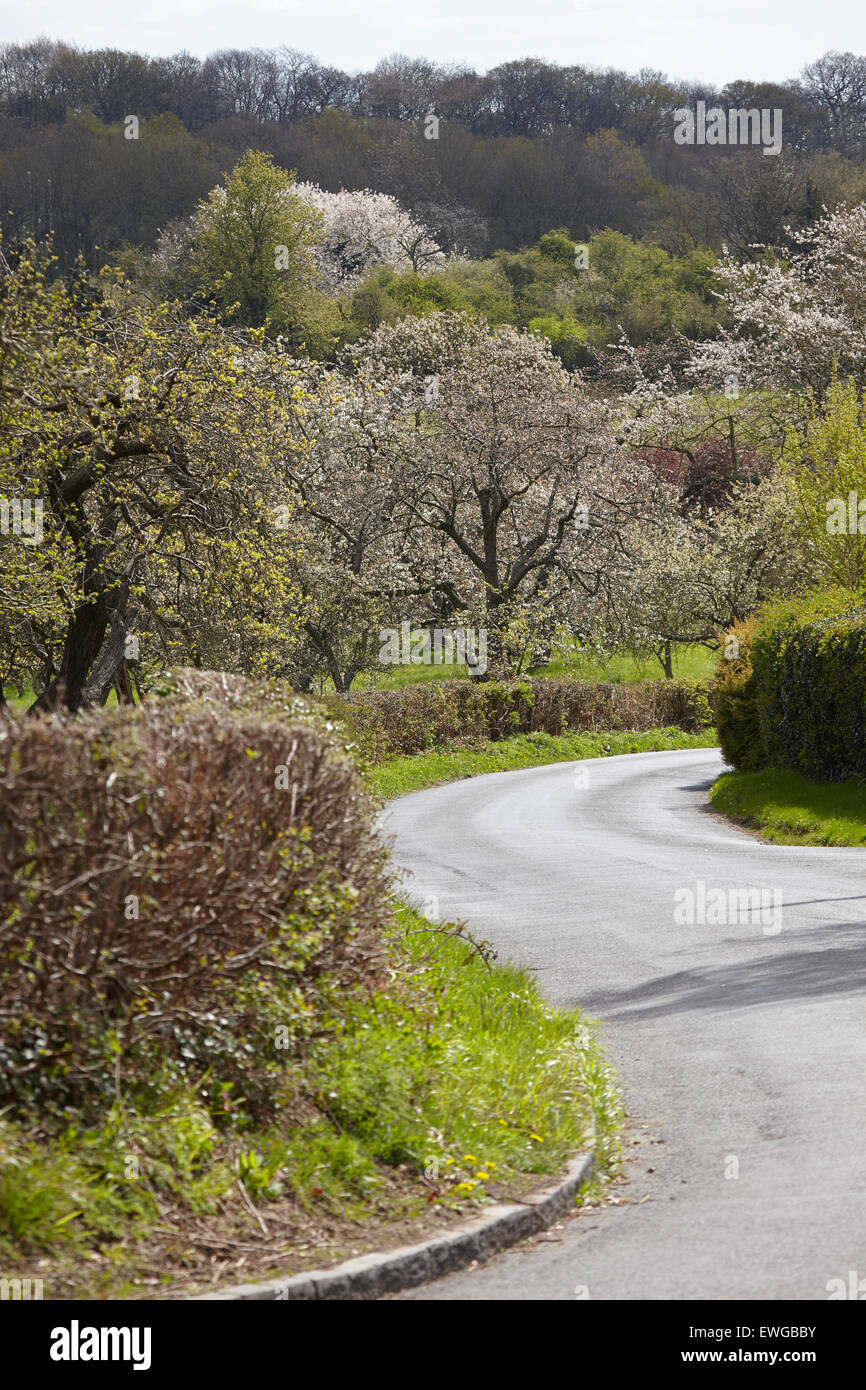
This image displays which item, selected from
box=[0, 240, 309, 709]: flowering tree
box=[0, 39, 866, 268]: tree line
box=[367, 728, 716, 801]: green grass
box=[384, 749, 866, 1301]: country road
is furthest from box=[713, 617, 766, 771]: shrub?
box=[0, 39, 866, 268]: tree line

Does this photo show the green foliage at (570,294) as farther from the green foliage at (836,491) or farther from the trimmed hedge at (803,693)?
the trimmed hedge at (803,693)

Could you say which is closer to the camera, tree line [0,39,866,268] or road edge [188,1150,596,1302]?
road edge [188,1150,596,1302]

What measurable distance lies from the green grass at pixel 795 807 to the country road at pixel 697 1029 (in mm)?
881

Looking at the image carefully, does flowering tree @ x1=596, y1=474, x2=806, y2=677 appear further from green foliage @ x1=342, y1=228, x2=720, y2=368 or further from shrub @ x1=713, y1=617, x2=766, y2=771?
green foliage @ x1=342, y1=228, x2=720, y2=368

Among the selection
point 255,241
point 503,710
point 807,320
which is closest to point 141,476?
point 503,710

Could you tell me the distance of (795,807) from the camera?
74.1 ft

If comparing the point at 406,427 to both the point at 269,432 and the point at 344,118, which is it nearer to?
the point at 269,432

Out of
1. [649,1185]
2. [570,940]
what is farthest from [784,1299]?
[570,940]

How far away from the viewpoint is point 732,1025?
30.6 ft

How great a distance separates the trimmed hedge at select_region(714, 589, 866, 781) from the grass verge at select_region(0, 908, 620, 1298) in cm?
1527

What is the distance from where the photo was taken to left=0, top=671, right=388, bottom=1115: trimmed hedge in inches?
195

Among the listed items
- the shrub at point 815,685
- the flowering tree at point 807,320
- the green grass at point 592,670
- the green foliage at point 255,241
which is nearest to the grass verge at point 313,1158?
the shrub at point 815,685

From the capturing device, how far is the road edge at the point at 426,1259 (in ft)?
15.2

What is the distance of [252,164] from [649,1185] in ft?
257
